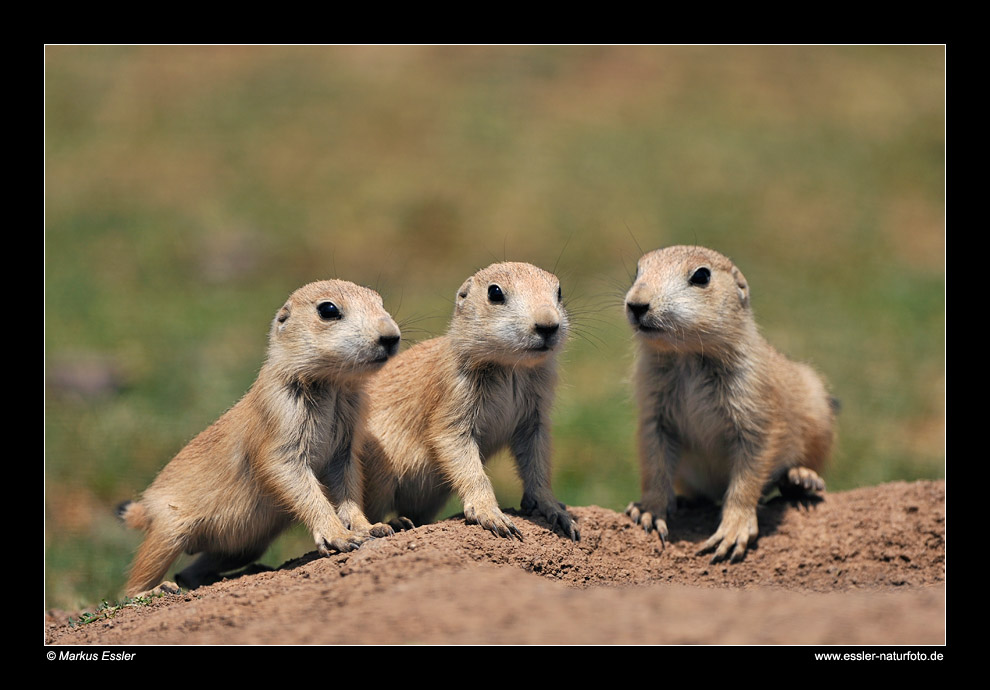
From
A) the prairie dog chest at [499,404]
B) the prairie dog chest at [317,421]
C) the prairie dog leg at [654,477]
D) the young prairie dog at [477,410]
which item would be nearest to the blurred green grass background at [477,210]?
the prairie dog leg at [654,477]

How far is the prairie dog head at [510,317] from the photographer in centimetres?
697

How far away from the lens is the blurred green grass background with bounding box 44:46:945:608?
1431 centimetres

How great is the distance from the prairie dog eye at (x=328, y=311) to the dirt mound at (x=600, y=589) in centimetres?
159

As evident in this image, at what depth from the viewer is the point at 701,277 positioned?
318 inches

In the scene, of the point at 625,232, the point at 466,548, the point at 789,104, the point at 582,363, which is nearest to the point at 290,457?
the point at 466,548

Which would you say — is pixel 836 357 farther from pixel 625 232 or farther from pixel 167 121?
pixel 167 121

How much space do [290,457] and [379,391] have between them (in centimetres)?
128

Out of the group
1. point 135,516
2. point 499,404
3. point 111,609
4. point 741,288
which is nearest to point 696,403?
point 741,288

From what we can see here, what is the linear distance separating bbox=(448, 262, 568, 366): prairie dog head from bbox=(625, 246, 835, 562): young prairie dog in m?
0.82

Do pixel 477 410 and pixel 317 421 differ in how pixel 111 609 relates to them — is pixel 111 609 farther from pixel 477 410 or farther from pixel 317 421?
pixel 477 410

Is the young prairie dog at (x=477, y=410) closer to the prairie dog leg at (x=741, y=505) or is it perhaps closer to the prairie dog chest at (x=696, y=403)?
the prairie dog chest at (x=696, y=403)

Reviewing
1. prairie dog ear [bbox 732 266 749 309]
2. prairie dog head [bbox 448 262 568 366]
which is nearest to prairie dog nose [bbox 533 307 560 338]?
prairie dog head [bbox 448 262 568 366]

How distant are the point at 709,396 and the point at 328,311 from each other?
10.9 feet

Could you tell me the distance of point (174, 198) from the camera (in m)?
23.1
